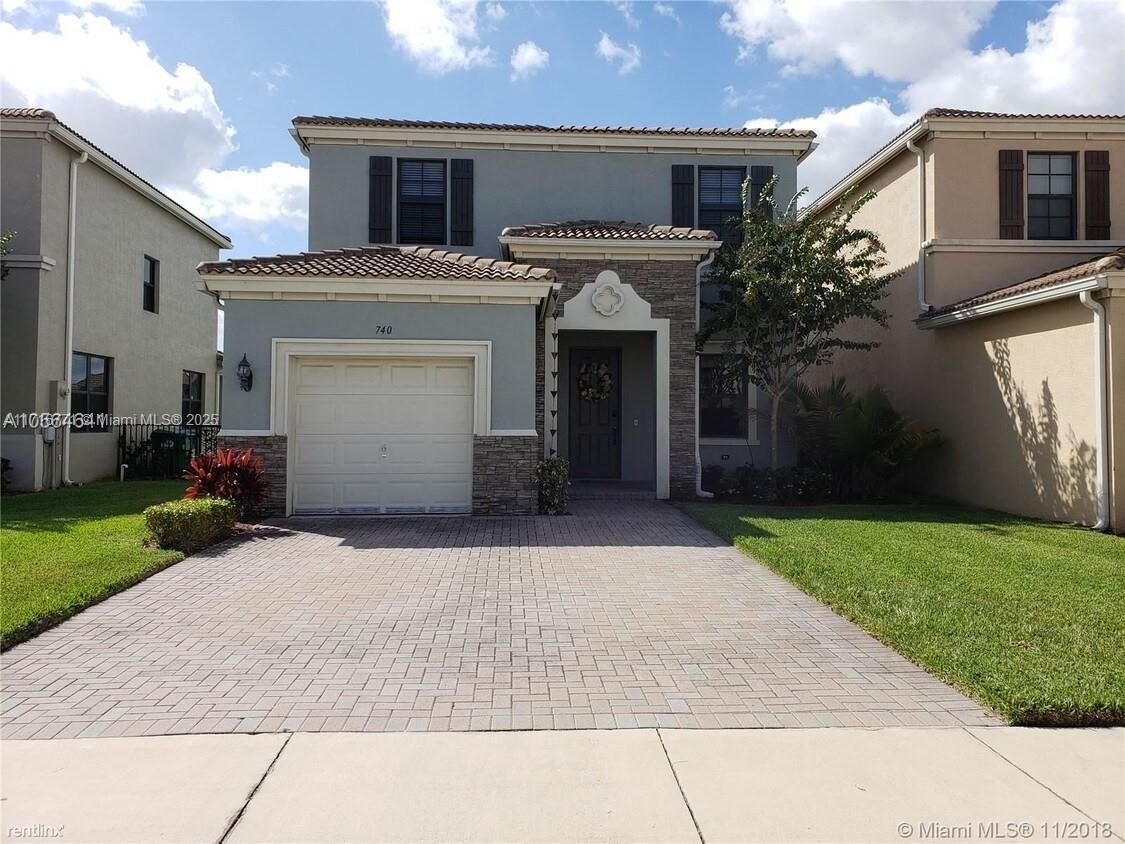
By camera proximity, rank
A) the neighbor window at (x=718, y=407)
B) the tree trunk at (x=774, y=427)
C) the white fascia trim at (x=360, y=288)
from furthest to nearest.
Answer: the neighbor window at (x=718, y=407) → the tree trunk at (x=774, y=427) → the white fascia trim at (x=360, y=288)

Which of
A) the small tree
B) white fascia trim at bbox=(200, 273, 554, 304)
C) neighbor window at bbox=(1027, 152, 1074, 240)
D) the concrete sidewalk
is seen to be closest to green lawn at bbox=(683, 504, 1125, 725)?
the concrete sidewalk

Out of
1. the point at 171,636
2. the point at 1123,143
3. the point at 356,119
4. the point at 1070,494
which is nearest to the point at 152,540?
the point at 171,636

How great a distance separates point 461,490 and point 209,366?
48.5ft

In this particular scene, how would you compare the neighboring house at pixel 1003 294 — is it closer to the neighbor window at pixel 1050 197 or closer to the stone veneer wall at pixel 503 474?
the neighbor window at pixel 1050 197

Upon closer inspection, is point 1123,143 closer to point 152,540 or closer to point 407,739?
point 407,739

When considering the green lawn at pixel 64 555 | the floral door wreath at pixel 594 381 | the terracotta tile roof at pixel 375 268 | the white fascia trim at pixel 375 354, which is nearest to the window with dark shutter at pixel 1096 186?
the floral door wreath at pixel 594 381

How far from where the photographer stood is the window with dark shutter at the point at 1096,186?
Answer: 13.6 m

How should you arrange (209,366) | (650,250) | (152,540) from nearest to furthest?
(152,540) → (650,250) → (209,366)

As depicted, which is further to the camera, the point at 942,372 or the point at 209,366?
the point at 209,366

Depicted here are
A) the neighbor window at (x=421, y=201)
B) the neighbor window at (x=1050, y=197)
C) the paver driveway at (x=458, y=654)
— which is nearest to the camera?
the paver driveway at (x=458, y=654)

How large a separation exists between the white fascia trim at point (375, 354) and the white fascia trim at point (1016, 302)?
26.3 feet

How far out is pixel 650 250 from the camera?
42.9 feet

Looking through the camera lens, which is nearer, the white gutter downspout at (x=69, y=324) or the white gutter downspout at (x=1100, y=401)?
the white gutter downspout at (x=1100, y=401)

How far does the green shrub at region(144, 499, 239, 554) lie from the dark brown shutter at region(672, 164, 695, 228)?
10540mm
